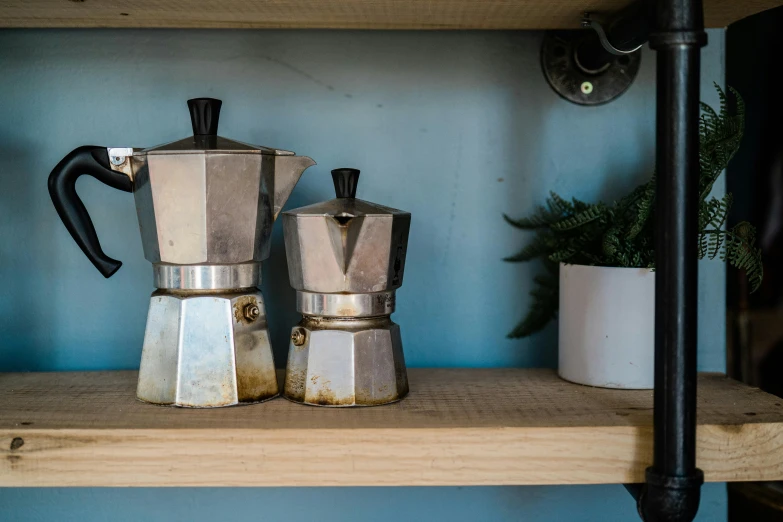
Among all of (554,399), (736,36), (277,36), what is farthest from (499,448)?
(736,36)

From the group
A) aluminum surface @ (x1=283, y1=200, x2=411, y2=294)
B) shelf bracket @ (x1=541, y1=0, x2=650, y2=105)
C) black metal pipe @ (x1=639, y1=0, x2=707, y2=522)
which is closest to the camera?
black metal pipe @ (x1=639, y1=0, x2=707, y2=522)

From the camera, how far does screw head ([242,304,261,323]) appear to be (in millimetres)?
711

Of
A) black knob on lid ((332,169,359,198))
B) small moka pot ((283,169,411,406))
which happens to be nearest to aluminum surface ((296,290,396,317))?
small moka pot ((283,169,411,406))

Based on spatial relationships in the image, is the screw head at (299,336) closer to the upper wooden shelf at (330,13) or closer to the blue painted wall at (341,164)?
the blue painted wall at (341,164)

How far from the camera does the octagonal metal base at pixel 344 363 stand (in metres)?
0.69

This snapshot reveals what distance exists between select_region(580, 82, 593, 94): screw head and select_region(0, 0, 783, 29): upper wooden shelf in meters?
0.08

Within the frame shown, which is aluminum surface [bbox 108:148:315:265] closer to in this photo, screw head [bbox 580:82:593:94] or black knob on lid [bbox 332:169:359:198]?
black knob on lid [bbox 332:169:359:198]

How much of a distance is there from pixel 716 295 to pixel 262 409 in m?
0.57

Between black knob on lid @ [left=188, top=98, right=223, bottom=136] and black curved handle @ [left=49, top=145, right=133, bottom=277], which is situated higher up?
black knob on lid @ [left=188, top=98, right=223, bottom=136]

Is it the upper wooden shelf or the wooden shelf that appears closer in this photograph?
the wooden shelf

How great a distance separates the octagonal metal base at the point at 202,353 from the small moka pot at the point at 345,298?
48 mm

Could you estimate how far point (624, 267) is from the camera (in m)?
0.73

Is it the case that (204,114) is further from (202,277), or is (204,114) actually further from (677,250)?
(677,250)

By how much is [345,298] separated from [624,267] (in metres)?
0.28
